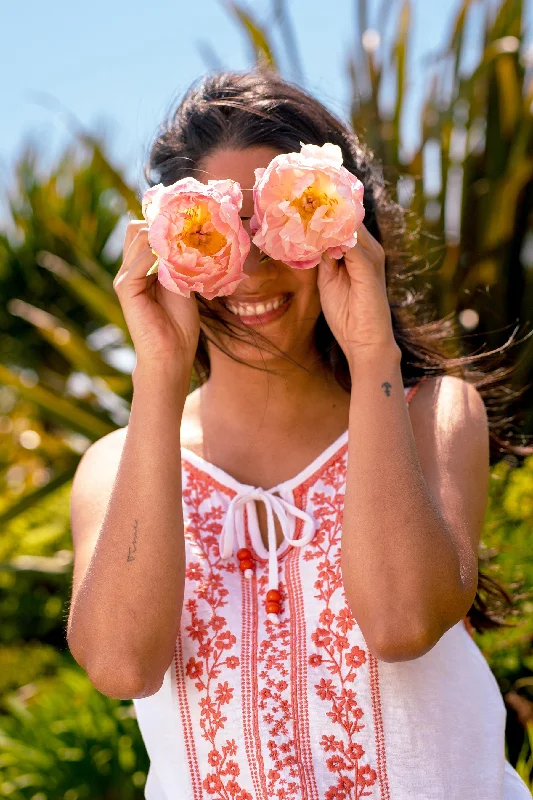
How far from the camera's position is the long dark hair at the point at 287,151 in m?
2.09

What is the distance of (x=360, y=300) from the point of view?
1889 millimetres

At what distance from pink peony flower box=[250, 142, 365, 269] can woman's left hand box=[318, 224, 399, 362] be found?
0.20 meters

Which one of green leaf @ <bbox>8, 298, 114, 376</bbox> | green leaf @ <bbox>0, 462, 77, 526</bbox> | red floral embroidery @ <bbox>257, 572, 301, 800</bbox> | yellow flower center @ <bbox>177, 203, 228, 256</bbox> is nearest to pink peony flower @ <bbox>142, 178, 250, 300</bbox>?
yellow flower center @ <bbox>177, 203, 228, 256</bbox>

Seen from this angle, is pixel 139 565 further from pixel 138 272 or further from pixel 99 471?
pixel 138 272

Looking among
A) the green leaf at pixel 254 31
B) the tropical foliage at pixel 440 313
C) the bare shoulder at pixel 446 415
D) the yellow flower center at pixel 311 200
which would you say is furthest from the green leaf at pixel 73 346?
the yellow flower center at pixel 311 200

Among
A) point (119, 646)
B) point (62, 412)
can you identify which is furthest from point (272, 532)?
point (62, 412)

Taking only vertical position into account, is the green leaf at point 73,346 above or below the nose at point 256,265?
below

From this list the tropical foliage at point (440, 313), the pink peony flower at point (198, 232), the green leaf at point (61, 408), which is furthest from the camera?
the green leaf at point (61, 408)

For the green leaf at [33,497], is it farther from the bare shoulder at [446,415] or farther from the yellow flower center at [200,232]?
the yellow flower center at [200,232]

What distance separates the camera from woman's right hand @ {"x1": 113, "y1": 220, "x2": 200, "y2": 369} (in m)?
1.93

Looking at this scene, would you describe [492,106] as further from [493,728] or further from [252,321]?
[493,728]

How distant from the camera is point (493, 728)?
1875mm

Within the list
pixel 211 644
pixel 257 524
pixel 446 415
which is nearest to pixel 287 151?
pixel 446 415

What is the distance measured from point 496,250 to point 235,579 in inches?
95.9
